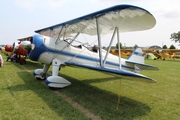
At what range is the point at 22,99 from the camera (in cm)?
409

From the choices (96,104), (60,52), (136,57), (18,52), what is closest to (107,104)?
(96,104)

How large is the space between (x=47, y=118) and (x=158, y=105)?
2899mm

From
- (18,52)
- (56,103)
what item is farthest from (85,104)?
(18,52)

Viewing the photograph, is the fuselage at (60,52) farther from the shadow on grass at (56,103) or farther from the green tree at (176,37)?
the green tree at (176,37)

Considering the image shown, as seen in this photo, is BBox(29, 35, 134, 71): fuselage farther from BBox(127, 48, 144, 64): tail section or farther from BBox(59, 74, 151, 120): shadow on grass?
BBox(127, 48, 144, 64): tail section

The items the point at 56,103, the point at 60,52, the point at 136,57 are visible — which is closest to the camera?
the point at 56,103

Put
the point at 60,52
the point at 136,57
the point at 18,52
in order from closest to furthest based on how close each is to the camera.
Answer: the point at 60,52 < the point at 136,57 < the point at 18,52

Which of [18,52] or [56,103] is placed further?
[18,52]

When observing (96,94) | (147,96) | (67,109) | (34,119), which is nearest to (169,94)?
(147,96)

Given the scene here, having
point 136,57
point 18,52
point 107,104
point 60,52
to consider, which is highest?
point 18,52

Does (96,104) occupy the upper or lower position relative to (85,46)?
lower

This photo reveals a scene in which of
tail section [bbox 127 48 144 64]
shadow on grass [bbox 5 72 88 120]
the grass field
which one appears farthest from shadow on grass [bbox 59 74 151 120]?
tail section [bbox 127 48 144 64]

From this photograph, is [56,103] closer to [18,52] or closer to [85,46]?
[85,46]

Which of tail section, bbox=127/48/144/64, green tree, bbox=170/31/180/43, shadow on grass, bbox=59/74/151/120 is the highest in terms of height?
green tree, bbox=170/31/180/43
